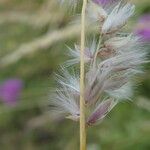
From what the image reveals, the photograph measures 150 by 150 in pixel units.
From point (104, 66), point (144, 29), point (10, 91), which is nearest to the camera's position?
point (104, 66)

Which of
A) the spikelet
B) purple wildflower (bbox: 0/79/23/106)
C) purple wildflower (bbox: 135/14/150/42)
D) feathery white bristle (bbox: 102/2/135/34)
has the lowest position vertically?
purple wildflower (bbox: 0/79/23/106)

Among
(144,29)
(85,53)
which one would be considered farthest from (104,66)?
(144,29)

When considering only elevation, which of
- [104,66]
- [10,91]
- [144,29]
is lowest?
[10,91]

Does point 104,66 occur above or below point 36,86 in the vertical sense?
above

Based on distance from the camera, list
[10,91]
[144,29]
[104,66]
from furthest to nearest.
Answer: [10,91] < [144,29] < [104,66]

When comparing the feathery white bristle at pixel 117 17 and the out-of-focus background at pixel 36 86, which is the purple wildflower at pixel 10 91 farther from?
the feathery white bristle at pixel 117 17

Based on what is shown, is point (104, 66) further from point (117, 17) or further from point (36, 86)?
point (36, 86)

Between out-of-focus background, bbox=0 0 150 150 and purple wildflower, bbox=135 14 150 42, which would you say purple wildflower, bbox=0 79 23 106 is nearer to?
out-of-focus background, bbox=0 0 150 150

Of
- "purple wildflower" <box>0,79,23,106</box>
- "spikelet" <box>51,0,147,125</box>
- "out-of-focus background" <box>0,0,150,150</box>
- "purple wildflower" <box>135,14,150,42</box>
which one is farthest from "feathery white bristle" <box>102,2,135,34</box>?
"purple wildflower" <box>0,79,23,106</box>

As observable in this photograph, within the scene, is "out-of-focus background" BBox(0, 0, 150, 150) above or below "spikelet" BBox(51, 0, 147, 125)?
below
